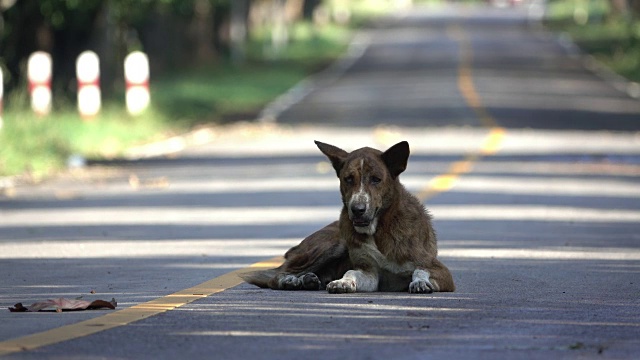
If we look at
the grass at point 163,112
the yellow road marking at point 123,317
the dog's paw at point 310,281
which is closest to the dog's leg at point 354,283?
the dog's paw at point 310,281

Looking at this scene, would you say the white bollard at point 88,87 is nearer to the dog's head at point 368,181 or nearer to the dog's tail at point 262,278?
the dog's tail at point 262,278

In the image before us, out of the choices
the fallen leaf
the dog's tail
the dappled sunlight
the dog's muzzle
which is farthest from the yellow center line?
the fallen leaf

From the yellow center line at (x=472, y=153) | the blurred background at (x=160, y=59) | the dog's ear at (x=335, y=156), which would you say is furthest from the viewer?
the blurred background at (x=160, y=59)

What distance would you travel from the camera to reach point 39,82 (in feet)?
92.3

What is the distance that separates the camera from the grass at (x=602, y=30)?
5772 centimetres

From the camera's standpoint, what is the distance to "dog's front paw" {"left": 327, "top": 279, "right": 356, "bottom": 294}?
10289 millimetres

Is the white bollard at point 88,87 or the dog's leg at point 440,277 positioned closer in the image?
the dog's leg at point 440,277

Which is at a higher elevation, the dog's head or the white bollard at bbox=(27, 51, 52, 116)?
the white bollard at bbox=(27, 51, 52, 116)

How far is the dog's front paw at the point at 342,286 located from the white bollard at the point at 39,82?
18052mm

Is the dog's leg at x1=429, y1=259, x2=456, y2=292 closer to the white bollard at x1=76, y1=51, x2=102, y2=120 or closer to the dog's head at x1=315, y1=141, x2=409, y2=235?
the dog's head at x1=315, y1=141, x2=409, y2=235

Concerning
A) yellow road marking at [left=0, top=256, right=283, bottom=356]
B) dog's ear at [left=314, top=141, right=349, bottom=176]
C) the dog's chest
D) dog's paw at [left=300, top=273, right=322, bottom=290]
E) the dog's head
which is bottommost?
yellow road marking at [left=0, top=256, right=283, bottom=356]

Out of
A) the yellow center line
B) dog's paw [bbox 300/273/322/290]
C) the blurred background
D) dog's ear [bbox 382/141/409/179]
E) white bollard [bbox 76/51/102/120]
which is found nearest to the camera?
dog's ear [bbox 382/141/409/179]

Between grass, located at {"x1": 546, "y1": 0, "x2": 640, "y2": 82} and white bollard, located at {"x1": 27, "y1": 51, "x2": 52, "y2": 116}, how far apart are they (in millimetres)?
28464

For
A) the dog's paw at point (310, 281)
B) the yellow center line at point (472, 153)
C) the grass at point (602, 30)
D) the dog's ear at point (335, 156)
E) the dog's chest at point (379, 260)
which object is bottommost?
the dog's paw at point (310, 281)
